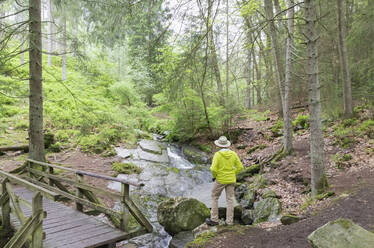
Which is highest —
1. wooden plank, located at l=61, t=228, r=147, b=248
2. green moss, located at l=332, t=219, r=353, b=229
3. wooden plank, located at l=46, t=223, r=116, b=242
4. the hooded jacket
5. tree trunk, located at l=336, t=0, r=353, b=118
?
tree trunk, located at l=336, t=0, r=353, b=118

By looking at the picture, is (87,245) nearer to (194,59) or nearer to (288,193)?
(194,59)

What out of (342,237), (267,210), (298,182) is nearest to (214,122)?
(298,182)

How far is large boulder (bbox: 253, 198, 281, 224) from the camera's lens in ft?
21.0

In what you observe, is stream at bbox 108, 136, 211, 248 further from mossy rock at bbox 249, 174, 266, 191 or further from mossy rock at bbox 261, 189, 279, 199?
mossy rock at bbox 261, 189, 279, 199

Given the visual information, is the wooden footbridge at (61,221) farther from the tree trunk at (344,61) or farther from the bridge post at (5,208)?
the tree trunk at (344,61)

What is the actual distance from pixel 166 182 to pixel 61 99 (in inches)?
301

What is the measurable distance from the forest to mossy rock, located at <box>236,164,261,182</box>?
6cm

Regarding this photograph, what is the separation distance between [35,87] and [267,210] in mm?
8426

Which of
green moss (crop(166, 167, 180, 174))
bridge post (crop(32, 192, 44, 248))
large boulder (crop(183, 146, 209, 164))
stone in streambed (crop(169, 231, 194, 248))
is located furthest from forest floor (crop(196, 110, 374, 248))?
green moss (crop(166, 167, 180, 174))

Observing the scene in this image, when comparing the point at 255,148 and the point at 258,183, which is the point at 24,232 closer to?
the point at 258,183

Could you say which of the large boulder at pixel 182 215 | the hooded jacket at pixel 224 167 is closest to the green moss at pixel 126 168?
the large boulder at pixel 182 215

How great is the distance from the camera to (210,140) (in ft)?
53.7

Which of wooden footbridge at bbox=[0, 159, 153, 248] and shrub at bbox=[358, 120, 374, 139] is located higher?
shrub at bbox=[358, 120, 374, 139]

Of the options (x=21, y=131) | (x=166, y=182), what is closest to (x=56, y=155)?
(x=21, y=131)
